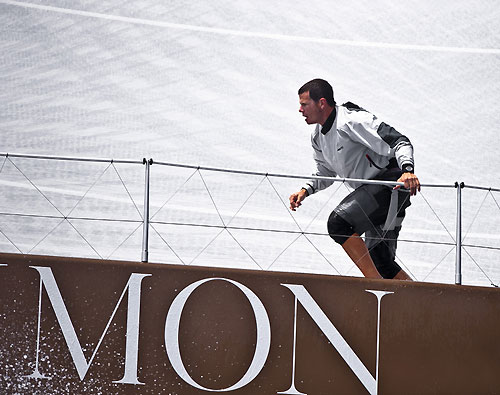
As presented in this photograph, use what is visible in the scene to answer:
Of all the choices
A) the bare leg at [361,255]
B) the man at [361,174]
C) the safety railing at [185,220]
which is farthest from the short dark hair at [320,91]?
the safety railing at [185,220]

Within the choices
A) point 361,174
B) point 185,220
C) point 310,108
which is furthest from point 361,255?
point 185,220

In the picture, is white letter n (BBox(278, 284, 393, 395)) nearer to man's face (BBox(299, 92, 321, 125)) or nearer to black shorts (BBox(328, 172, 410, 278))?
black shorts (BBox(328, 172, 410, 278))

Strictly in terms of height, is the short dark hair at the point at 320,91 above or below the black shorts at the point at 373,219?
above

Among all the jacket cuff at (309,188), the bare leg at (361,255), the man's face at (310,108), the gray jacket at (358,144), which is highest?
the man's face at (310,108)

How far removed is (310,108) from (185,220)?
1.36 meters

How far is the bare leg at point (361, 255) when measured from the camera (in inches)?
106

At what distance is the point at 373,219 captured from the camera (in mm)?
2715

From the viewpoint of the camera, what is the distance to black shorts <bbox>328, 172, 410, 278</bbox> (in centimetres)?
269

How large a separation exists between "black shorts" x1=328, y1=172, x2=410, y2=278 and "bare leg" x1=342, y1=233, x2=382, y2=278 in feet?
0.07

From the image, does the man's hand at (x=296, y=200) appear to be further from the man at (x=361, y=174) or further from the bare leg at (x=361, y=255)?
the bare leg at (x=361, y=255)

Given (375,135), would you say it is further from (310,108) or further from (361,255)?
(361,255)

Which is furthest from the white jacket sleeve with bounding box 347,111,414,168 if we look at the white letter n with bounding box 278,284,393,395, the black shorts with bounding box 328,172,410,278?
the white letter n with bounding box 278,284,393,395

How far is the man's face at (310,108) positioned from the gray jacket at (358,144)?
3cm

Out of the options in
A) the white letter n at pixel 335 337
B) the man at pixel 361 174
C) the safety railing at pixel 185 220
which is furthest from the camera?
the safety railing at pixel 185 220
